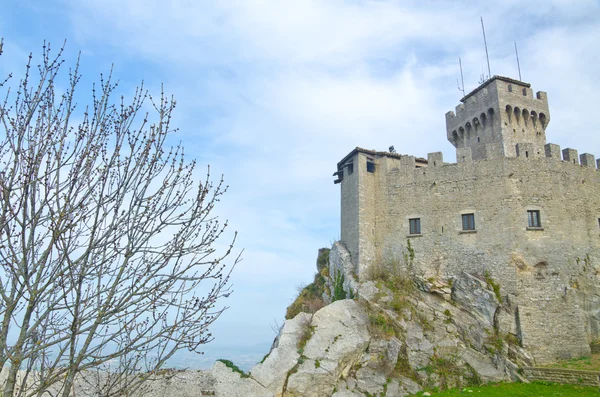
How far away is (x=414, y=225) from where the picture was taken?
26.0 meters

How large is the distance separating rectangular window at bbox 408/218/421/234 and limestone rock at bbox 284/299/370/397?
650cm

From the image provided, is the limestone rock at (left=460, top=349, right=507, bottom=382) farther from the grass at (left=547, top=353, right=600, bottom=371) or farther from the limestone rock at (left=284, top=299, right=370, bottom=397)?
the limestone rock at (left=284, top=299, right=370, bottom=397)

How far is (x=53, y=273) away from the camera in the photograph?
21.8 feet

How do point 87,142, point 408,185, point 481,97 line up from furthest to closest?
1. point 481,97
2. point 408,185
3. point 87,142

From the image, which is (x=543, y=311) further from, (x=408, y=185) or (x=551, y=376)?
(x=408, y=185)

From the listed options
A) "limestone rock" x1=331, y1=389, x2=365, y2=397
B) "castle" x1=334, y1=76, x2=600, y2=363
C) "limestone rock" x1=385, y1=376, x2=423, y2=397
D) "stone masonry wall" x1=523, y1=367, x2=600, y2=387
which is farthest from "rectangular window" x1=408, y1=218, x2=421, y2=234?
"limestone rock" x1=331, y1=389, x2=365, y2=397

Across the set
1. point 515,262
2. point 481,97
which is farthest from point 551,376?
point 481,97

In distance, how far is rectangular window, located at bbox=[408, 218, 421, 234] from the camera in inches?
1019

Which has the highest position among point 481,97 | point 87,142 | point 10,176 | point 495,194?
point 481,97

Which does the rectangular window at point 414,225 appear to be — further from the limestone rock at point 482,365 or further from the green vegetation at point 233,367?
the green vegetation at point 233,367

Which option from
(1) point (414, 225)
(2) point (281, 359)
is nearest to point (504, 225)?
(1) point (414, 225)

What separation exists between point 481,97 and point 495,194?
11.0 metres

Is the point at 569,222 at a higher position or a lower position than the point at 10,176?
higher

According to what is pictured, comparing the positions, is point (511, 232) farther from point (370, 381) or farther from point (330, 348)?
point (330, 348)
